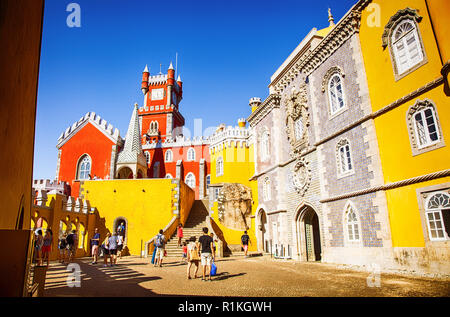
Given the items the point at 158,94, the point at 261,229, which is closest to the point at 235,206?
the point at 261,229

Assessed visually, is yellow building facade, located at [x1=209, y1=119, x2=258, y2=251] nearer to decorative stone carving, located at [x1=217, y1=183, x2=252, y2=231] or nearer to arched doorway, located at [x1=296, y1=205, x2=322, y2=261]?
decorative stone carving, located at [x1=217, y1=183, x2=252, y2=231]

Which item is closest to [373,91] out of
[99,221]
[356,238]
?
[356,238]

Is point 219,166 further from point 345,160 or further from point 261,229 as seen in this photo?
point 345,160

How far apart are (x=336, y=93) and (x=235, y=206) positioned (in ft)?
43.1

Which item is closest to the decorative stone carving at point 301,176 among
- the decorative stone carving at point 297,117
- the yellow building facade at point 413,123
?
the decorative stone carving at point 297,117

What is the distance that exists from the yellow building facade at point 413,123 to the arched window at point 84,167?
92.4 ft

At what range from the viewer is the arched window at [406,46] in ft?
31.5

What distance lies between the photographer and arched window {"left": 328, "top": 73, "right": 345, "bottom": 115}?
523 inches

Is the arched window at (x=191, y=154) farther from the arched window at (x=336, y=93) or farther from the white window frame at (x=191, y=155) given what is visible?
the arched window at (x=336, y=93)

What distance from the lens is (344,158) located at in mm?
12727

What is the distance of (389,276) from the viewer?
8781 mm

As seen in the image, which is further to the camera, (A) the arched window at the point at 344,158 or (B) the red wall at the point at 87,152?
(B) the red wall at the point at 87,152

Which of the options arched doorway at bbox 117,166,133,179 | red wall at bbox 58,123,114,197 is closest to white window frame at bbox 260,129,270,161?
arched doorway at bbox 117,166,133,179

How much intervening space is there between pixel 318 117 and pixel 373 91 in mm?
3527
